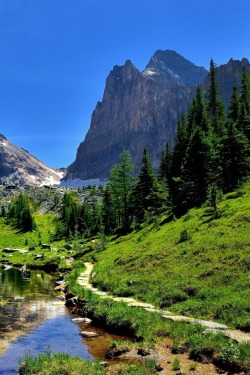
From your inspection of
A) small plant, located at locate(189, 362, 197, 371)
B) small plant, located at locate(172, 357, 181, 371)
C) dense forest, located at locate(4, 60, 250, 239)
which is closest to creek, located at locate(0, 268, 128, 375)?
small plant, located at locate(172, 357, 181, 371)

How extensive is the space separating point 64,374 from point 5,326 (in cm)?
1132

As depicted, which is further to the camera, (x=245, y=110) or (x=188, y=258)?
(x=245, y=110)

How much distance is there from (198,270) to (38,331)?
11.5m

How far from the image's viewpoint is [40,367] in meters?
14.8

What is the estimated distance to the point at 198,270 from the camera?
2697cm

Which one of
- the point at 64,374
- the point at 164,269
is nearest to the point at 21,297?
the point at 164,269

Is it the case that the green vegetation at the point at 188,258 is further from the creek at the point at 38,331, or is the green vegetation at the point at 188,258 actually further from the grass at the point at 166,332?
the creek at the point at 38,331

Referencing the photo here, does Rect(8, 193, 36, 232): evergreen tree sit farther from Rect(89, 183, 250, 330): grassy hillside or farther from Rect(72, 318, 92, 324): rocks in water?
Rect(72, 318, 92, 324): rocks in water

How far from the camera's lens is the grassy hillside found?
2144 cm

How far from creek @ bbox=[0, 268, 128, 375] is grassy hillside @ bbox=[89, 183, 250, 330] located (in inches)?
191

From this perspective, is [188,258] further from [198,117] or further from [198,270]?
[198,117]

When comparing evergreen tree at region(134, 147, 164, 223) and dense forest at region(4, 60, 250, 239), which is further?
evergreen tree at region(134, 147, 164, 223)

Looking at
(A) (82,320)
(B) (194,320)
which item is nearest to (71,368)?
(B) (194,320)

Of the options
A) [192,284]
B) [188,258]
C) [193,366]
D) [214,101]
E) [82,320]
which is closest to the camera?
[193,366]
